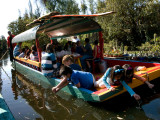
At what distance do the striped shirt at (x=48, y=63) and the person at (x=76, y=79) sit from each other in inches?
57.5

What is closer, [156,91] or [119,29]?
[156,91]

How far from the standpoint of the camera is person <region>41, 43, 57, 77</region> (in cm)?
496

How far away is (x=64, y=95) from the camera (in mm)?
4824

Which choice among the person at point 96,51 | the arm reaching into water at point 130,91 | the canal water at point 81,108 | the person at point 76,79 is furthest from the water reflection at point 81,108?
the person at point 96,51

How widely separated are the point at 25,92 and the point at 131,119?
3.91 m

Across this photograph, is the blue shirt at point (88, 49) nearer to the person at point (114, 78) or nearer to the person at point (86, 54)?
the person at point (86, 54)

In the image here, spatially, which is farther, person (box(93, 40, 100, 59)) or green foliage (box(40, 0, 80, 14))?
green foliage (box(40, 0, 80, 14))

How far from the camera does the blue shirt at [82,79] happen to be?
12.2 feet

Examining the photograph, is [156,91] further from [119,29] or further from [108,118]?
[119,29]

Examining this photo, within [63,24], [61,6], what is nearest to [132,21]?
[61,6]

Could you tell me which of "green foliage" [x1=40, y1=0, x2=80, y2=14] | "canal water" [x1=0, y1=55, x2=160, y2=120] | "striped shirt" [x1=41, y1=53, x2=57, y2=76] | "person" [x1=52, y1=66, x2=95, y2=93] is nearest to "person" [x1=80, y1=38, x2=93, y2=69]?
"striped shirt" [x1=41, y1=53, x2=57, y2=76]

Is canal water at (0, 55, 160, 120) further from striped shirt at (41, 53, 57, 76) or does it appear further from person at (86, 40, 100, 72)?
person at (86, 40, 100, 72)

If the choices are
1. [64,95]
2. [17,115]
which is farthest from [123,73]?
[17,115]

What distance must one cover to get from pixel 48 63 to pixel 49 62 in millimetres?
52
